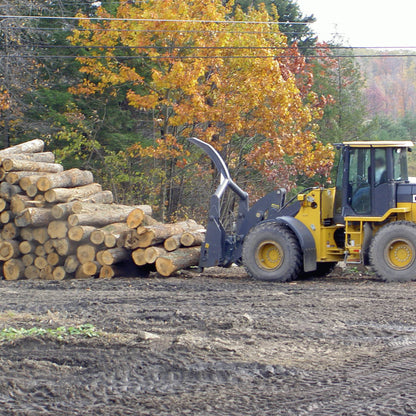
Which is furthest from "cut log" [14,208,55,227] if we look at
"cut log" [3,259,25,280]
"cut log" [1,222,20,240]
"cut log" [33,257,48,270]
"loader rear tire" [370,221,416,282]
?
"loader rear tire" [370,221,416,282]

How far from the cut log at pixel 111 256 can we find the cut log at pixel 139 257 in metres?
0.28

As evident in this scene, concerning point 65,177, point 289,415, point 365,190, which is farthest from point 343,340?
point 65,177

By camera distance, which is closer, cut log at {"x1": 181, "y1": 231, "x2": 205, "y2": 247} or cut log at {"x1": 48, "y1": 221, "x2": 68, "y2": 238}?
cut log at {"x1": 48, "y1": 221, "x2": 68, "y2": 238}

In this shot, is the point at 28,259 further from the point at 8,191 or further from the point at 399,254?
the point at 399,254

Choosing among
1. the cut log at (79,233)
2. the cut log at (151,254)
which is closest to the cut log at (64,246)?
the cut log at (79,233)

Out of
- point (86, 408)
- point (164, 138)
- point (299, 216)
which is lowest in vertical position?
point (86, 408)

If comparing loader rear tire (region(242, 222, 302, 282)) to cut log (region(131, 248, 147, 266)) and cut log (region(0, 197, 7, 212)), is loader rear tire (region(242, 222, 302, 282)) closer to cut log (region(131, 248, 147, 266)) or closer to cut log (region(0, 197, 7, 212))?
cut log (region(131, 248, 147, 266))

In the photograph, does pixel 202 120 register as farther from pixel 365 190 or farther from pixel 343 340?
pixel 343 340

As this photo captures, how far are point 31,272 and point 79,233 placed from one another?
1742 millimetres

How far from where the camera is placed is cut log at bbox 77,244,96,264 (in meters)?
14.0

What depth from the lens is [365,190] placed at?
12547 millimetres

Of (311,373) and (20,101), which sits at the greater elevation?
(20,101)

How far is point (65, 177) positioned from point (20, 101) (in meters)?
7.47

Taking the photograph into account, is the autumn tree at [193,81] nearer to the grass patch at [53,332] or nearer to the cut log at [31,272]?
the cut log at [31,272]
